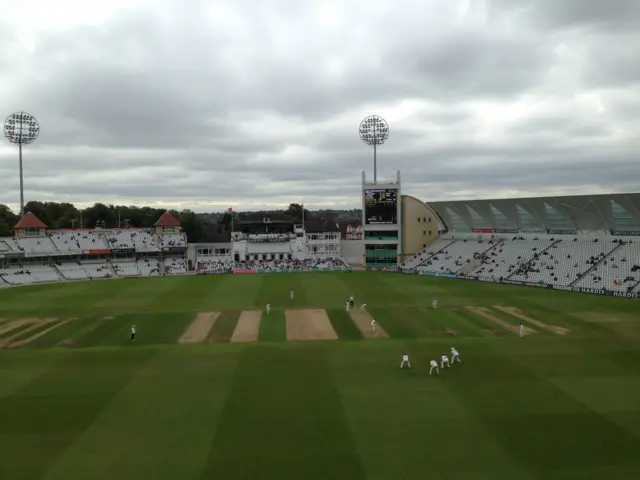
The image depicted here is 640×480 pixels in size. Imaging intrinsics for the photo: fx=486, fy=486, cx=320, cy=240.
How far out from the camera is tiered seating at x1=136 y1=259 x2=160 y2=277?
5629 centimetres

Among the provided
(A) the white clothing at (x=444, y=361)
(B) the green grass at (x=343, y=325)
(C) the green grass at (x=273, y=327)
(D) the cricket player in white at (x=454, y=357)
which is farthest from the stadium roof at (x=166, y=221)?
(A) the white clothing at (x=444, y=361)

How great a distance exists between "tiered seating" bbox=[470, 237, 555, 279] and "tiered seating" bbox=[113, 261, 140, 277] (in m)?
37.5

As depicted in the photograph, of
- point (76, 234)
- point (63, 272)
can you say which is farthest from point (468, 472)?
point (76, 234)

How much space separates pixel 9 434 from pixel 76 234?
51.9 m

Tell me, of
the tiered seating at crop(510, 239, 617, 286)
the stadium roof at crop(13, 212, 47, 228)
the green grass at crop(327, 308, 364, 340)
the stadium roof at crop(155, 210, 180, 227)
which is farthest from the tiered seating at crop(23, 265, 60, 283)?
the tiered seating at crop(510, 239, 617, 286)

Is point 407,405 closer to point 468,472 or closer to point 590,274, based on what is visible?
point 468,472

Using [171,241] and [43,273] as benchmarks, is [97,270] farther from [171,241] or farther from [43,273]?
[171,241]

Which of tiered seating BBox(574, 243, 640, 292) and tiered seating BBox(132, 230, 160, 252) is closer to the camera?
tiered seating BBox(574, 243, 640, 292)

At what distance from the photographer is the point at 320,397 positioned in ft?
49.1

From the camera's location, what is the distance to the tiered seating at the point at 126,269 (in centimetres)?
5547

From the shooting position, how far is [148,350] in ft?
69.1

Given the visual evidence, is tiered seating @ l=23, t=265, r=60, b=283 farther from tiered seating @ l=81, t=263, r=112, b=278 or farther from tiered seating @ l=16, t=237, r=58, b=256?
tiered seating @ l=81, t=263, r=112, b=278

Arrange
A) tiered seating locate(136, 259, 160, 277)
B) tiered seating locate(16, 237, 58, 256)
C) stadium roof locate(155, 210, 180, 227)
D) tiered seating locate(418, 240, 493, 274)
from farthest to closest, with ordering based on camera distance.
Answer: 1. stadium roof locate(155, 210, 180, 227)
2. tiered seating locate(136, 259, 160, 277)
3. tiered seating locate(16, 237, 58, 256)
4. tiered seating locate(418, 240, 493, 274)

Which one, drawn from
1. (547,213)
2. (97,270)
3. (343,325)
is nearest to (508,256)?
(547,213)
